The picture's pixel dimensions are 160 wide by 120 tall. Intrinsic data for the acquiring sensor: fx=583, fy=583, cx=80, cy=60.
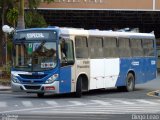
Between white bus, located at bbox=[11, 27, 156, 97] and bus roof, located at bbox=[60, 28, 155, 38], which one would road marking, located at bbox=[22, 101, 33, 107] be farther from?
bus roof, located at bbox=[60, 28, 155, 38]

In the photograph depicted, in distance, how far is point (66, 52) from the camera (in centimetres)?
2333

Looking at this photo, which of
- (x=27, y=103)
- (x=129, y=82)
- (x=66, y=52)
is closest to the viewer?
→ (x=27, y=103)

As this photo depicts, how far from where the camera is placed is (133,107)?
64.4 ft

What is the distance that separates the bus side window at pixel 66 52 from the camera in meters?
23.1

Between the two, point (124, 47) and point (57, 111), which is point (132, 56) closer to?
point (124, 47)

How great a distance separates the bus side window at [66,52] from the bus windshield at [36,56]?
337 mm

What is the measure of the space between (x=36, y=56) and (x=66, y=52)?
122 centimetres

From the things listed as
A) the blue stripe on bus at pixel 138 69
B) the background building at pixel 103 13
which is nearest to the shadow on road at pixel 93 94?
the blue stripe on bus at pixel 138 69

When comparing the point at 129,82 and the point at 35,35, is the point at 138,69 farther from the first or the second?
the point at 35,35

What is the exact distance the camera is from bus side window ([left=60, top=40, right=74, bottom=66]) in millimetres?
23109

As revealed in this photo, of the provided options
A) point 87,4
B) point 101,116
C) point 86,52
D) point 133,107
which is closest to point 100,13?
point 87,4

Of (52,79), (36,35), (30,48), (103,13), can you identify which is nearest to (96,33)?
(36,35)

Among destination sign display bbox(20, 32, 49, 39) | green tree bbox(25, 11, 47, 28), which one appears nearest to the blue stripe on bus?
destination sign display bbox(20, 32, 49, 39)

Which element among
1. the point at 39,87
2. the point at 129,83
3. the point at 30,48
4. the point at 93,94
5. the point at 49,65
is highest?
the point at 30,48
